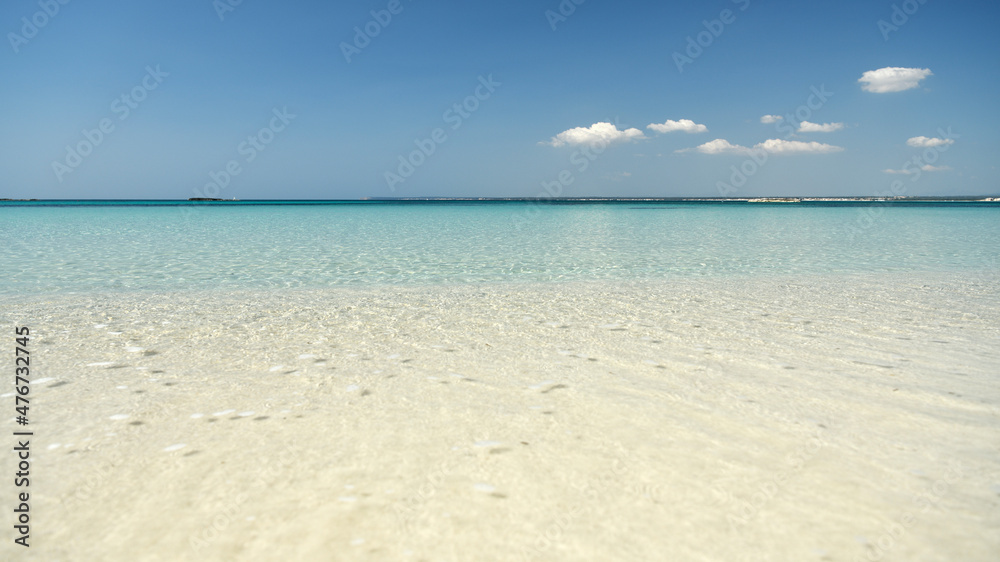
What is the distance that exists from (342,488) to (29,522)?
4.20 feet

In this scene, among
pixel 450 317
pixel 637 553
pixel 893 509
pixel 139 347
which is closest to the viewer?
pixel 637 553

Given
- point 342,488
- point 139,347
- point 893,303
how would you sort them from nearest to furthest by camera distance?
point 342,488
point 139,347
point 893,303

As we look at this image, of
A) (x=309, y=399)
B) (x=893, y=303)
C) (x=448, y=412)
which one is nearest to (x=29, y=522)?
(x=309, y=399)

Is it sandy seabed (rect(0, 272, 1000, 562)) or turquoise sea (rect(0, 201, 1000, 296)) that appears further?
turquoise sea (rect(0, 201, 1000, 296))

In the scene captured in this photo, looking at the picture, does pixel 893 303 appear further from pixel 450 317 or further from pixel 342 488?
pixel 342 488

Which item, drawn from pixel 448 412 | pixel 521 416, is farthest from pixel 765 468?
pixel 448 412

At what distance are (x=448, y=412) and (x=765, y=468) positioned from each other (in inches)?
69.2

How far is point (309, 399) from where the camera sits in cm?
348

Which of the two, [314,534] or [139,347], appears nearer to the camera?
[314,534]

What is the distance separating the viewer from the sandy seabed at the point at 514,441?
204cm

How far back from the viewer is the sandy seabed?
2.04 m

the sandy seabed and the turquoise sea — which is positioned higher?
the turquoise sea

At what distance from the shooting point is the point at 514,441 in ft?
9.30

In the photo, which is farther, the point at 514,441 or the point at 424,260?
the point at 424,260
